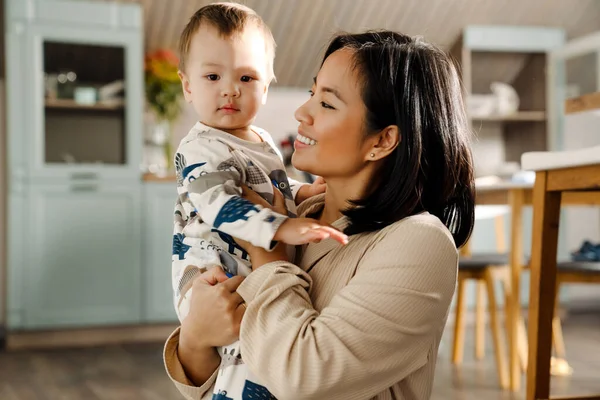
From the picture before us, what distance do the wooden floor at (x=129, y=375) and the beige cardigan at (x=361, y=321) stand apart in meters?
2.00

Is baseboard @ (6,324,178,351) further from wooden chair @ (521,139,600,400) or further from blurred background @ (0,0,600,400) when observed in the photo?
wooden chair @ (521,139,600,400)

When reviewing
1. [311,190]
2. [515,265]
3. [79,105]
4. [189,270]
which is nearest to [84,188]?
[79,105]

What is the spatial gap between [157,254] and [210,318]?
11.3 feet

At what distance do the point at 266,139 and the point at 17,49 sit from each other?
3357 mm

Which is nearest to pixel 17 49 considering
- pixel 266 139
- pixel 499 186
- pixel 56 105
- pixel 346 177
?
pixel 56 105

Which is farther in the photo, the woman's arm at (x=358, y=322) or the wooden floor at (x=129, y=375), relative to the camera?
the wooden floor at (x=129, y=375)

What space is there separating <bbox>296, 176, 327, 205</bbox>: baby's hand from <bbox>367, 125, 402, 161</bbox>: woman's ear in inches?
11.7

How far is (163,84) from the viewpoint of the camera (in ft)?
15.5

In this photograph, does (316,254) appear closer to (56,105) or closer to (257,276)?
Result: (257,276)

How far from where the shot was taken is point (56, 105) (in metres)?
4.41

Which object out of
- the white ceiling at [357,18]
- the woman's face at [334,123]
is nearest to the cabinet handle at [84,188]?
the white ceiling at [357,18]

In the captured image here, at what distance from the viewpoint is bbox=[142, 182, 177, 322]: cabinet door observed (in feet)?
14.5

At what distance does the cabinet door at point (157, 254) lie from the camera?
4410 millimetres

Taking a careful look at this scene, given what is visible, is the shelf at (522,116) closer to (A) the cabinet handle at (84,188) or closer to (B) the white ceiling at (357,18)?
(B) the white ceiling at (357,18)
